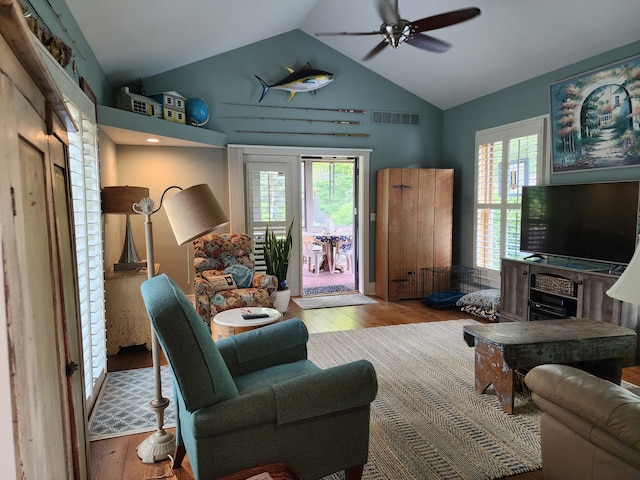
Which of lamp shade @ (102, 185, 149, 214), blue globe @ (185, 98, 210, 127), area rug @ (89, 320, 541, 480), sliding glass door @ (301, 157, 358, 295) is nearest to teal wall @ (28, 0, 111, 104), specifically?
lamp shade @ (102, 185, 149, 214)

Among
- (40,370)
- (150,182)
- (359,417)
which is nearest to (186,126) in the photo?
Result: (150,182)

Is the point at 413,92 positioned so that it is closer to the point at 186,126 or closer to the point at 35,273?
the point at 186,126

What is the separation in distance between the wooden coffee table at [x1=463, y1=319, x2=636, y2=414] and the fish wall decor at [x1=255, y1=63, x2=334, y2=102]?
12.7 ft

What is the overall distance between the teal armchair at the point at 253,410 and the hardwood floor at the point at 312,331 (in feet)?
1.45

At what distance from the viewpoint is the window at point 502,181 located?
4688 millimetres

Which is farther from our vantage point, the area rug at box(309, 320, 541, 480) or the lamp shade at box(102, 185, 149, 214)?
the lamp shade at box(102, 185, 149, 214)

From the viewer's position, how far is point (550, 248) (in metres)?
4.32

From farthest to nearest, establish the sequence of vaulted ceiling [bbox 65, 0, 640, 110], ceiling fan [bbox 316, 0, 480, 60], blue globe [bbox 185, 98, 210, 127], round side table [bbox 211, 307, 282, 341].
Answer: blue globe [bbox 185, 98, 210, 127] < vaulted ceiling [bbox 65, 0, 640, 110] < ceiling fan [bbox 316, 0, 480, 60] < round side table [bbox 211, 307, 282, 341]

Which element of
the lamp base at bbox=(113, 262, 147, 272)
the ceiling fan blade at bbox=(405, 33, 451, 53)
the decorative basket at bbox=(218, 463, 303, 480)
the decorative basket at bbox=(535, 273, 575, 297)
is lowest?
the decorative basket at bbox=(218, 463, 303, 480)

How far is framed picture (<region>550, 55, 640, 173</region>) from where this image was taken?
357cm

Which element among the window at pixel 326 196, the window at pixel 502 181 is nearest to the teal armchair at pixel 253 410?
the window at pixel 502 181

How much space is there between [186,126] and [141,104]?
541 mm

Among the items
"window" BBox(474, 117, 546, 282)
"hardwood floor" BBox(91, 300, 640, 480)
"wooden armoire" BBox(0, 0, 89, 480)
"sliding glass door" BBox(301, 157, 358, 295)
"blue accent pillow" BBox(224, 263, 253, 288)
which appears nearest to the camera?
"wooden armoire" BBox(0, 0, 89, 480)

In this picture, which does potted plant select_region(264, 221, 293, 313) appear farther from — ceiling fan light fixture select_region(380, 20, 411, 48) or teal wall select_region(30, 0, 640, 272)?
ceiling fan light fixture select_region(380, 20, 411, 48)
